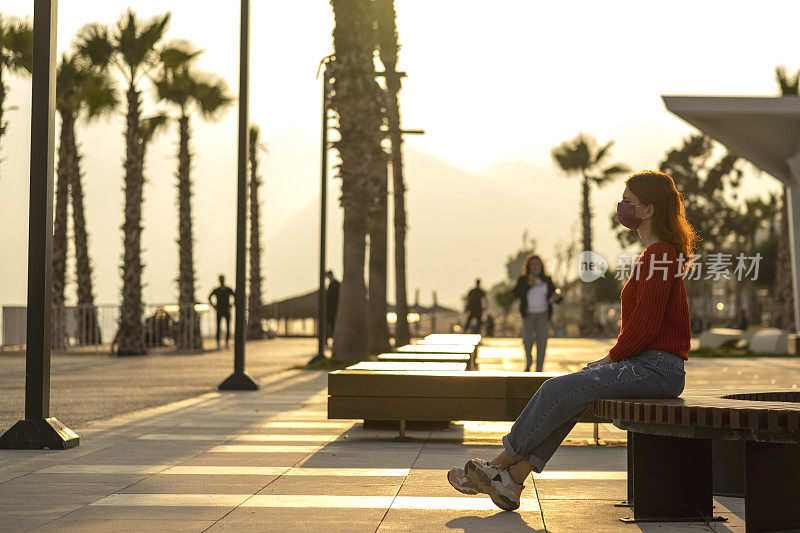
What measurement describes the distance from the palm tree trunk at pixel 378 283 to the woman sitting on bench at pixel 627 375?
61.6 ft

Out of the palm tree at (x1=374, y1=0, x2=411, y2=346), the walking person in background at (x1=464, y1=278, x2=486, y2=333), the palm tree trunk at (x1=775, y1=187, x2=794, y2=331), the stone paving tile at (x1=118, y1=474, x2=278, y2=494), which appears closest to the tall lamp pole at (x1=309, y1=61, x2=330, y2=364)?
the palm tree at (x1=374, y1=0, x2=411, y2=346)

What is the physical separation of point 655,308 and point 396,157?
25454 millimetres

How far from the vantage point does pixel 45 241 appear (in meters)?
8.73

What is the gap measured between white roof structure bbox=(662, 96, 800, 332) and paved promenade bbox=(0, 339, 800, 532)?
1574 cm

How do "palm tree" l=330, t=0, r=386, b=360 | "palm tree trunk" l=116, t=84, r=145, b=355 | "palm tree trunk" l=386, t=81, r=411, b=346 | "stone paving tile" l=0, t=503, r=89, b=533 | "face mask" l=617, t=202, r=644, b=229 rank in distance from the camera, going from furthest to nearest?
"palm tree trunk" l=386, t=81, r=411, b=346, "palm tree trunk" l=116, t=84, r=145, b=355, "palm tree" l=330, t=0, r=386, b=360, "face mask" l=617, t=202, r=644, b=229, "stone paving tile" l=0, t=503, r=89, b=533

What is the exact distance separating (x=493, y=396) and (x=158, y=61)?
73.7ft

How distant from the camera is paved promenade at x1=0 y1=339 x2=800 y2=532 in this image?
5656 mm

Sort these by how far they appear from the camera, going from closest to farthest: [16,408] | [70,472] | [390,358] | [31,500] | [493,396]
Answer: [31,500] → [70,472] → [493,396] → [390,358] → [16,408]

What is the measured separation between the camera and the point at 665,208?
5.93 m

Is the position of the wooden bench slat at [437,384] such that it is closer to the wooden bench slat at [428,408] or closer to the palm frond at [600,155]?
the wooden bench slat at [428,408]

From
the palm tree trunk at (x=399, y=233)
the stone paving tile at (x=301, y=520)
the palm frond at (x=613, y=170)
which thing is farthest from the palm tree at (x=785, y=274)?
the stone paving tile at (x=301, y=520)

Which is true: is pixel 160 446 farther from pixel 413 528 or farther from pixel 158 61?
pixel 158 61

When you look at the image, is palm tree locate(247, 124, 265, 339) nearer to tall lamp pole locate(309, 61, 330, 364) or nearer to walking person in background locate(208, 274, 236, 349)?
walking person in background locate(208, 274, 236, 349)

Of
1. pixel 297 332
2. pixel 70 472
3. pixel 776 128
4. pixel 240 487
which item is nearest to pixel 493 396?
pixel 240 487
